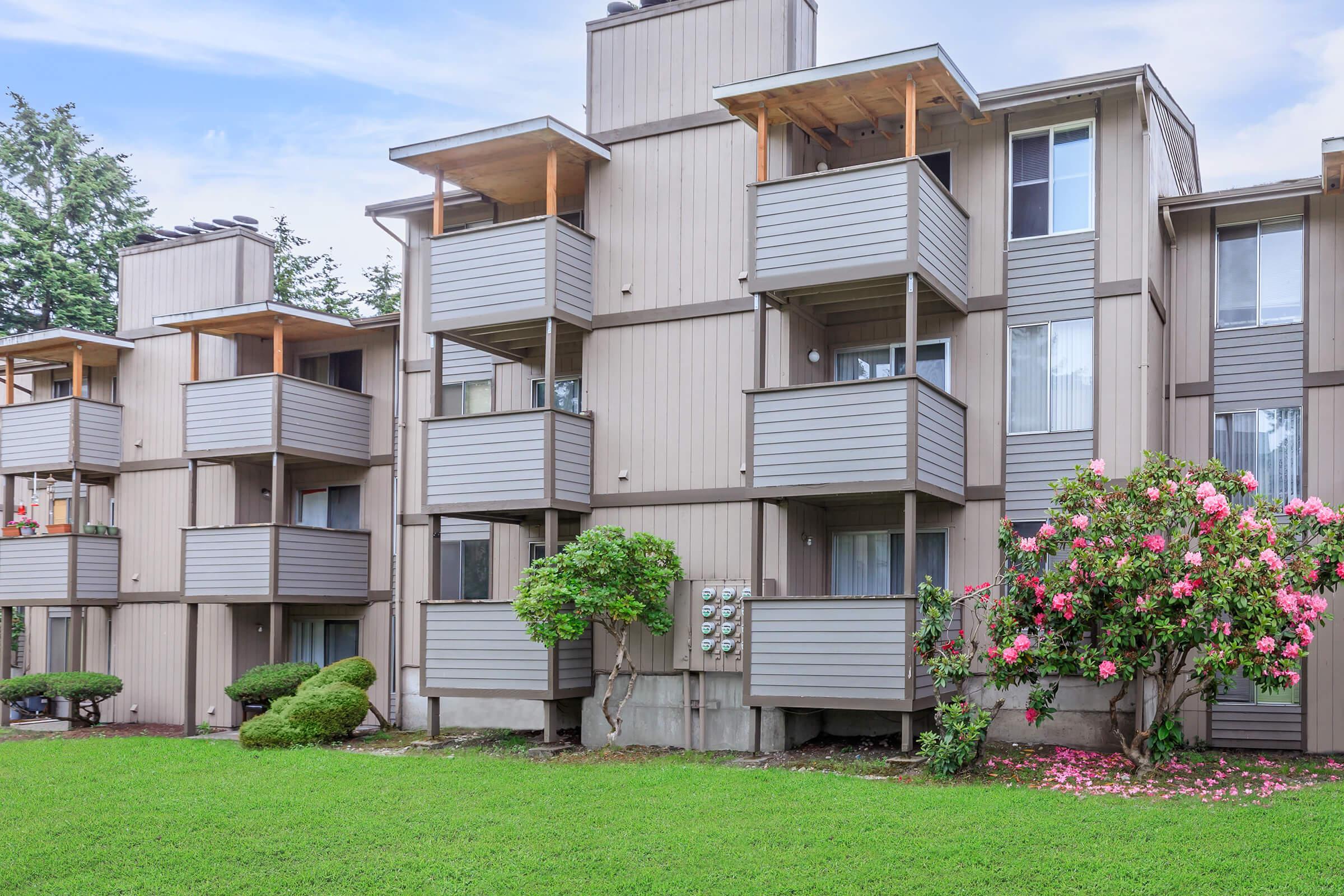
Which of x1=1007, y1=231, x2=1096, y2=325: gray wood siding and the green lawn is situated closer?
the green lawn

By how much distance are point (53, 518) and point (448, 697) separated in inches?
454

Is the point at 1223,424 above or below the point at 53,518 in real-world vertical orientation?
above

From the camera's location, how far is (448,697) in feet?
61.2

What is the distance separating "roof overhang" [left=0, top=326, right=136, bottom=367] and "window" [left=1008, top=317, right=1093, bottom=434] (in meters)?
16.6

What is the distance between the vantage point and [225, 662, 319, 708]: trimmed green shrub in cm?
1956

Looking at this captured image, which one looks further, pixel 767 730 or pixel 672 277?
pixel 672 277

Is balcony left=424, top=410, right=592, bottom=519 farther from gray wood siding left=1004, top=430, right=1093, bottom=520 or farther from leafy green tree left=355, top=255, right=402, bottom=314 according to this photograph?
leafy green tree left=355, top=255, right=402, bottom=314

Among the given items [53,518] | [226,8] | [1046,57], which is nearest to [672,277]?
[226,8]

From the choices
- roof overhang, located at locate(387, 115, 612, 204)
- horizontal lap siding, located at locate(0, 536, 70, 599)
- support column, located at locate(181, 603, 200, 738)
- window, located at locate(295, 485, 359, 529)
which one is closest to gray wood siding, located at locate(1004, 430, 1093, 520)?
roof overhang, located at locate(387, 115, 612, 204)

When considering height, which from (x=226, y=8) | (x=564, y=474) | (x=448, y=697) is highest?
(x=226, y=8)

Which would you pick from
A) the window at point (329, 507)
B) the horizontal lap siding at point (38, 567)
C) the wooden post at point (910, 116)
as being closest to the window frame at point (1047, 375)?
the wooden post at point (910, 116)

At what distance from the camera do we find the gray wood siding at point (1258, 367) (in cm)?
1595

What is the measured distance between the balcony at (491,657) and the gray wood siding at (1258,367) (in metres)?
9.15

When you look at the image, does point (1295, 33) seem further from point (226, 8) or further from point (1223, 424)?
point (226, 8)
